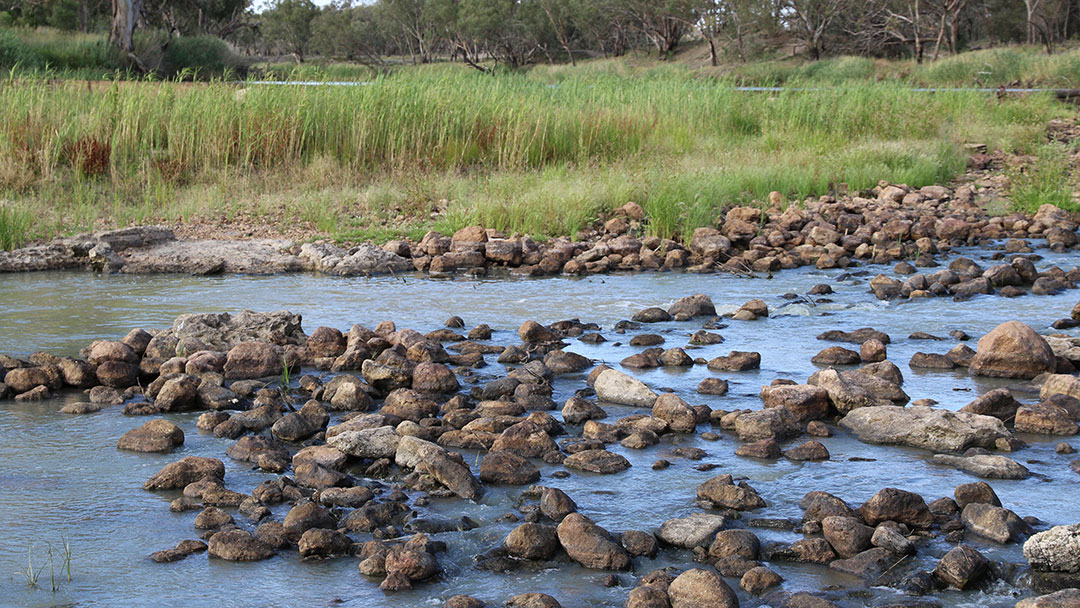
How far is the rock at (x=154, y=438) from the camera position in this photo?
3529 millimetres

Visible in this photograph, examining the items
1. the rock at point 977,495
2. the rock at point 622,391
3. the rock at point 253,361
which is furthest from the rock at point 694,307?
the rock at point 977,495

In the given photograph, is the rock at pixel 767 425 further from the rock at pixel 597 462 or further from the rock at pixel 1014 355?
the rock at pixel 1014 355

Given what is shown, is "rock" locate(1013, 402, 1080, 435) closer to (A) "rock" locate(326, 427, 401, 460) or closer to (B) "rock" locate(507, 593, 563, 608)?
(B) "rock" locate(507, 593, 563, 608)

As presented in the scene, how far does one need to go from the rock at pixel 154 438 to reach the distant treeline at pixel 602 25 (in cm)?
2543

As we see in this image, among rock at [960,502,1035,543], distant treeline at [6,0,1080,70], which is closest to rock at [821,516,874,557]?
rock at [960,502,1035,543]

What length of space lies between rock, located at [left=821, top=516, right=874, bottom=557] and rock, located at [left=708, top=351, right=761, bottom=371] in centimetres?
186

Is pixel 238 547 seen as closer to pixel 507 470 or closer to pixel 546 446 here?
pixel 507 470

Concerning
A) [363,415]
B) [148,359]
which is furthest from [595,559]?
[148,359]

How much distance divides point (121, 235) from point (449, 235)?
8.80 feet

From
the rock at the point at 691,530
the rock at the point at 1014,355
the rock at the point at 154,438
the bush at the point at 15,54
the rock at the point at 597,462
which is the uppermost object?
the bush at the point at 15,54

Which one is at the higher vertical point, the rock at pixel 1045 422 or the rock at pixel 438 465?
the rock at pixel 1045 422

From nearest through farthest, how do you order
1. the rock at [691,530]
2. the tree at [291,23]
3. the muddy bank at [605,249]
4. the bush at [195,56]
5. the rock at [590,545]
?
1. the rock at [590,545]
2. the rock at [691,530]
3. the muddy bank at [605,249]
4. the bush at [195,56]
5. the tree at [291,23]

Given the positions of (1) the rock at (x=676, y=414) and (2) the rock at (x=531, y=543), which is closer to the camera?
(2) the rock at (x=531, y=543)

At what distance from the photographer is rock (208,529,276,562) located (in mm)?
2660
